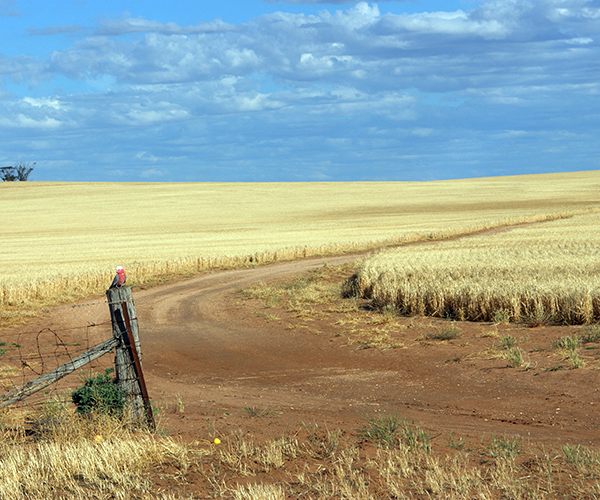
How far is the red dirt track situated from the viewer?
25.2 feet

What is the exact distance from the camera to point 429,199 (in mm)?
87125

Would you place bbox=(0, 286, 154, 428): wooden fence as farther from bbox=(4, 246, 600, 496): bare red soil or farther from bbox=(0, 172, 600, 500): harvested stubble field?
bbox=(4, 246, 600, 496): bare red soil

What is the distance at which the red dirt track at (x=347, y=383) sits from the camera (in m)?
7.68

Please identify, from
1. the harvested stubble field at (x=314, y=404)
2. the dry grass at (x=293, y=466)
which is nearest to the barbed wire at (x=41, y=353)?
the harvested stubble field at (x=314, y=404)

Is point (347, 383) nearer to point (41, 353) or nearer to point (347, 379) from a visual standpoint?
point (347, 379)

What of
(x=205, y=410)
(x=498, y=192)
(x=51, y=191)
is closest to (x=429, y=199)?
(x=498, y=192)

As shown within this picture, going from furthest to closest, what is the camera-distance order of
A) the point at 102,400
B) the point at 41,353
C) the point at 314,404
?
the point at 41,353 → the point at 314,404 → the point at 102,400

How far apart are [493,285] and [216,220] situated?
54.6 meters

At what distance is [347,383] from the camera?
10.2 m

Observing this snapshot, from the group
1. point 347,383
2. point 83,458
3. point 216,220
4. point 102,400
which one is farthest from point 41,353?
point 216,220

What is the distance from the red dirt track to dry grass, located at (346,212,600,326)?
65cm

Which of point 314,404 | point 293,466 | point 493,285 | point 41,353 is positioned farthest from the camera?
point 493,285

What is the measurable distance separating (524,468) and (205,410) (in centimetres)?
453

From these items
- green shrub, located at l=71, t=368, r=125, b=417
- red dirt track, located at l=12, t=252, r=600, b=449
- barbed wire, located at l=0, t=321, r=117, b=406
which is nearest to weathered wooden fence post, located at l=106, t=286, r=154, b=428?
green shrub, located at l=71, t=368, r=125, b=417
